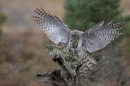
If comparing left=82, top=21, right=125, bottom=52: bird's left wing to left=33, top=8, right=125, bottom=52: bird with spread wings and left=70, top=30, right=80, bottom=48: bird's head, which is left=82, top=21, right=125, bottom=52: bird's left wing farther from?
left=70, top=30, right=80, bottom=48: bird's head

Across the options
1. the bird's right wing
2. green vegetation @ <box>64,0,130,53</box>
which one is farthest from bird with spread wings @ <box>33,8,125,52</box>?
green vegetation @ <box>64,0,130,53</box>

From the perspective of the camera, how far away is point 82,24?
1437 centimetres

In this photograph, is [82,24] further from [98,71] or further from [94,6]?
[98,71]

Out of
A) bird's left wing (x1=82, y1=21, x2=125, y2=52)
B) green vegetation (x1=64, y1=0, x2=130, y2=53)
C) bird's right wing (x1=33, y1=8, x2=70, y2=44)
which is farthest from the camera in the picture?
green vegetation (x1=64, y1=0, x2=130, y2=53)

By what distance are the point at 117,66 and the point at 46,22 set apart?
4.37 m

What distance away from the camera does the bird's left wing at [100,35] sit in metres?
9.43

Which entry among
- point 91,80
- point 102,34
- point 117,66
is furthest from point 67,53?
point 117,66

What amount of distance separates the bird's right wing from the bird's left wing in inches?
17.9

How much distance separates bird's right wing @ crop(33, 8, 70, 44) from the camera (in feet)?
32.4

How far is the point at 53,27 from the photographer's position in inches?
395

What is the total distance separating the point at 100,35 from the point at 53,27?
117cm

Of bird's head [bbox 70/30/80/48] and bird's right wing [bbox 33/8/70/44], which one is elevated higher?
bird's right wing [bbox 33/8/70/44]

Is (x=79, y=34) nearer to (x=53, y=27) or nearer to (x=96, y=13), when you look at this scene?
(x=53, y=27)

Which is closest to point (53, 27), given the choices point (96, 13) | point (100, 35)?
point (100, 35)
